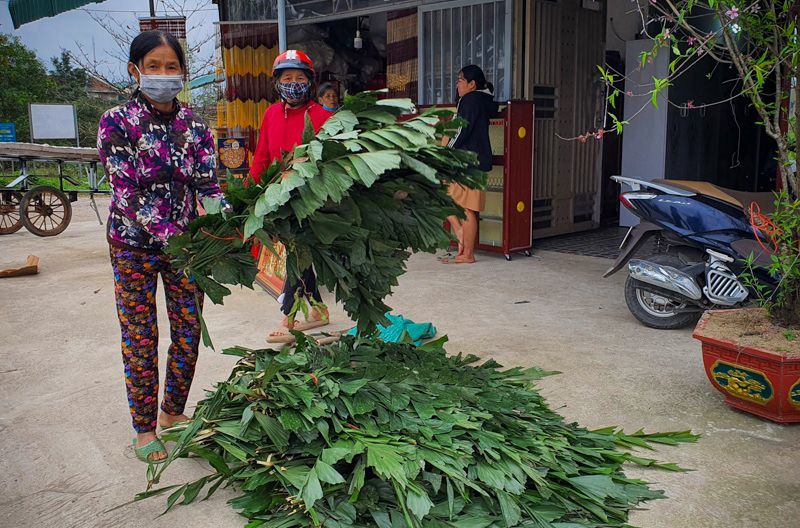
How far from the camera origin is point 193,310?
3.13m

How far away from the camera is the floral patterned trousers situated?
2955 mm

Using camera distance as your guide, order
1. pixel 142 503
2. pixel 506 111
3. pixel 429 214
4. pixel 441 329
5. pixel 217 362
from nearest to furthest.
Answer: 1. pixel 142 503
2. pixel 429 214
3. pixel 217 362
4. pixel 441 329
5. pixel 506 111

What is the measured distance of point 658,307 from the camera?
4.78 meters

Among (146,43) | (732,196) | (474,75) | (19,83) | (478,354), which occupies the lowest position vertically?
(478,354)

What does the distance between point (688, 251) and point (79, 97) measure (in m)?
17.6

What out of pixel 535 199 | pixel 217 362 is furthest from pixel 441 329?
pixel 535 199

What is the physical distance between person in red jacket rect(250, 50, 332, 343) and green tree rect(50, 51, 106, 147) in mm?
12815

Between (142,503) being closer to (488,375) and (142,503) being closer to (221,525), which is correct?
(221,525)

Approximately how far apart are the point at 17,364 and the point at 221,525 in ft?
8.30

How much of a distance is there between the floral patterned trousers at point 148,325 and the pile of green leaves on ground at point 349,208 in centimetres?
37

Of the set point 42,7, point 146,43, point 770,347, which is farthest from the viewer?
point 42,7

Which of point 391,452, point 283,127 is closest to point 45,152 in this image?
point 283,127

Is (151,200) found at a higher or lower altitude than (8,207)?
higher

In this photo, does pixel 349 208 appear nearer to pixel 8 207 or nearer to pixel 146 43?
pixel 146 43
